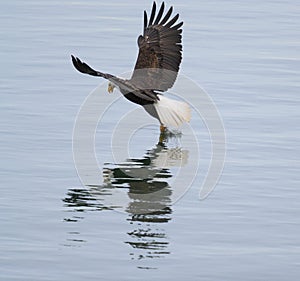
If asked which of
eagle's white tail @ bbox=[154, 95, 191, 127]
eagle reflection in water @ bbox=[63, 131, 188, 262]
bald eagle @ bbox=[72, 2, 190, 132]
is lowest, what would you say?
eagle reflection in water @ bbox=[63, 131, 188, 262]

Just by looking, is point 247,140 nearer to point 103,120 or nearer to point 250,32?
point 103,120

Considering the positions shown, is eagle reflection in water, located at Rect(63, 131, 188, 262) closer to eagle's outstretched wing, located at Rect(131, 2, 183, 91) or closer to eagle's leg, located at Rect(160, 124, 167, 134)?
eagle's leg, located at Rect(160, 124, 167, 134)

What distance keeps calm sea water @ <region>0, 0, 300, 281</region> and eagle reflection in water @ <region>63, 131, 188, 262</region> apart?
2 centimetres

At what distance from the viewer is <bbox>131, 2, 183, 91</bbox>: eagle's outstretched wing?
423 inches

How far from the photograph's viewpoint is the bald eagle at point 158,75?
10.1 m

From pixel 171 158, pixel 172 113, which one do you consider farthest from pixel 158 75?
pixel 171 158

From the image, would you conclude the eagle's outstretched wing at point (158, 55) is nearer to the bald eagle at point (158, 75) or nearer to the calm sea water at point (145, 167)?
the bald eagle at point (158, 75)

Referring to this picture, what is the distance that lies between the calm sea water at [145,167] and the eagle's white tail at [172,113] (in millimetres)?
248

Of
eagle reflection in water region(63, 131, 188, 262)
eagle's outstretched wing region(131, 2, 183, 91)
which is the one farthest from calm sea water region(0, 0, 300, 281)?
eagle's outstretched wing region(131, 2, 183, 91)

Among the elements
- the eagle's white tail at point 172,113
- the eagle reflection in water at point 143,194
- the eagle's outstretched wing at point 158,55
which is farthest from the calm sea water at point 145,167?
the eagle's outstretched wing at point 158,55

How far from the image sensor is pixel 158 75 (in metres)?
10.8

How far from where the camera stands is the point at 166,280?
647 centimetres

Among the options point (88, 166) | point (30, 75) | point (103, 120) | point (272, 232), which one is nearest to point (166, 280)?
point (272, 232)

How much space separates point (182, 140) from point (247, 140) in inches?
23.8
